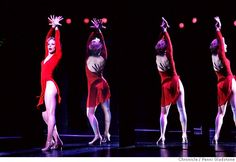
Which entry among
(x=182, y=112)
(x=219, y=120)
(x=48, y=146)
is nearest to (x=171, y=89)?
(x=182, y=112)

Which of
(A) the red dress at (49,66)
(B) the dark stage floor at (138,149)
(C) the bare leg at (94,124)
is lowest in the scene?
(B) the dark stage floor at (138,149)

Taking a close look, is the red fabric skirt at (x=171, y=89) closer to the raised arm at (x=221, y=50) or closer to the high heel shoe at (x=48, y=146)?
the raised arm at (x=221, y=50)

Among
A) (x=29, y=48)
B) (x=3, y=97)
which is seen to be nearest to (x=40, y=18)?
(x=29, y=48)

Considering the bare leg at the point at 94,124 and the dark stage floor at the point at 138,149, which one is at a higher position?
the bare leg at the point at 94,124

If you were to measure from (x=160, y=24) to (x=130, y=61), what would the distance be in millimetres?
1165

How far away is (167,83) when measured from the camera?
9.07 metres

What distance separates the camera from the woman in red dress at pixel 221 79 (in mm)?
8914

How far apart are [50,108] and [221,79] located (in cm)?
325

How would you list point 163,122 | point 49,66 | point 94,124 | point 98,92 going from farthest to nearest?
1. point 163,122
2. point 98,92
3. point 94,124
4. point 49,66

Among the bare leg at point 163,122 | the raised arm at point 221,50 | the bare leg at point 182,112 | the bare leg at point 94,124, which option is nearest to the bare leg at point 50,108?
the bare leg at point 94,124

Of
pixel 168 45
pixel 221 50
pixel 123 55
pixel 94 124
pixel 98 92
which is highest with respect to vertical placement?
pixel 168 45

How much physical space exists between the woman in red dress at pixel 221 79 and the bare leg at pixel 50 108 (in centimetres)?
306

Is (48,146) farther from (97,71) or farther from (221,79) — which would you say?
(221,79)

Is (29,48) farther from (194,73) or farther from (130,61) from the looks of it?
(194,73)
